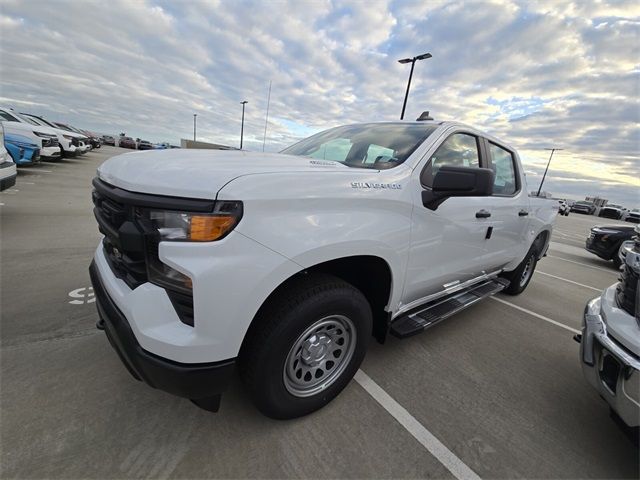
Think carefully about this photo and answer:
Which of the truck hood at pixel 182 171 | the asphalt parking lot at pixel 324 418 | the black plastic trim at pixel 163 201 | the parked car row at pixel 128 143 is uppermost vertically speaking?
the truck hood at pixel 182 171

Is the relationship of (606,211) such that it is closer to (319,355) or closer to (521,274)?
(521,274)

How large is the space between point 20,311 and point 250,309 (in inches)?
106

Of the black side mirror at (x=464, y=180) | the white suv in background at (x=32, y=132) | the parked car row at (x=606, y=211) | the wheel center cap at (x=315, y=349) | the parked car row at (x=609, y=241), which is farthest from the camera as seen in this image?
the parked car row at (x=606, y=211)

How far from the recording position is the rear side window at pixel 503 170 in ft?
11.1

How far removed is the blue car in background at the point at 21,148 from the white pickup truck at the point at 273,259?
33.0 ft

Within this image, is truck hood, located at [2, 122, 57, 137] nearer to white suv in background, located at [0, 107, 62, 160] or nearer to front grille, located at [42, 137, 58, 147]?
white suv in background, located at [0, 107, 62, 160]

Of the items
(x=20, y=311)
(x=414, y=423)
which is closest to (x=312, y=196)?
(x=414, y=423)

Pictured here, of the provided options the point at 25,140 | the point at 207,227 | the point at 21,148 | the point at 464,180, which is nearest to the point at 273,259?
the point at 207,227

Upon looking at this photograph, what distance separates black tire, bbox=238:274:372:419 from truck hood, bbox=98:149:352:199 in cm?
66

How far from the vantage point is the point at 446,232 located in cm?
248

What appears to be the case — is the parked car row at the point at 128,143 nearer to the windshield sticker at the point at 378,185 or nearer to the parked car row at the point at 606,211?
the windshield sticker at the point at 378,185

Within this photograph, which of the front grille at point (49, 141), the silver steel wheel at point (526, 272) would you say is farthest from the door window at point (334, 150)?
the front grille at point (49, 141)

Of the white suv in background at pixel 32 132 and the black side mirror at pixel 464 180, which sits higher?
the black side mirror at pixel 464 180

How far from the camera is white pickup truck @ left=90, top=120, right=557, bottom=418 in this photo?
56.6 inches
